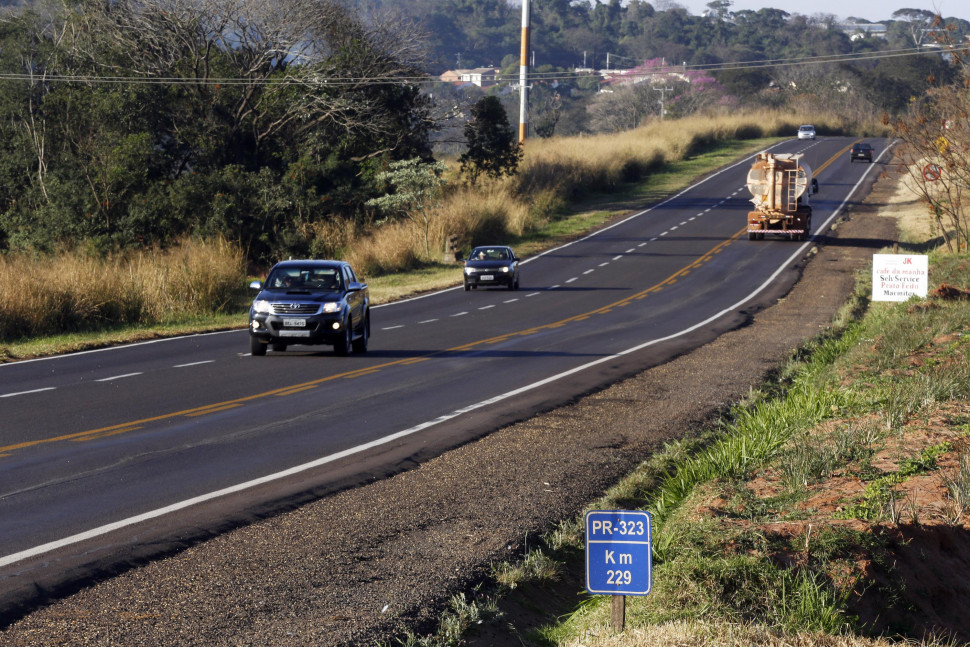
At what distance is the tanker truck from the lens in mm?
44812

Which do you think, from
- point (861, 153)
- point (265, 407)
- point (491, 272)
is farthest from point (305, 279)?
point (861, 153)

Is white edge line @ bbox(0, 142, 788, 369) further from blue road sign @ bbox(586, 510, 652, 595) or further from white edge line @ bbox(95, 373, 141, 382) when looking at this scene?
blue road sign @ bbox(586, 510, 652, 595)

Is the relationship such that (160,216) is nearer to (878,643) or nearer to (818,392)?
(818,392)

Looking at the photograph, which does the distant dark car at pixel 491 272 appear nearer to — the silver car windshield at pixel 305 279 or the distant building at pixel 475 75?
the silver car windshield at pixel 305 279

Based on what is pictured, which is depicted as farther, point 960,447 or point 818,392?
point 818,392

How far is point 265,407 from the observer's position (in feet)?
45.3

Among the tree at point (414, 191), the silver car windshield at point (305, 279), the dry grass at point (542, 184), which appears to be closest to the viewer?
the silver car windshield at point (305, 279)

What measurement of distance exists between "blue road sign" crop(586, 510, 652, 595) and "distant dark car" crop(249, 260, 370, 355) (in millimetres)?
13565

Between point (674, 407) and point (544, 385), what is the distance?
250 centimetres

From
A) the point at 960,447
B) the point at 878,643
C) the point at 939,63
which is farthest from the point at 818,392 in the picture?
the point at 939,63

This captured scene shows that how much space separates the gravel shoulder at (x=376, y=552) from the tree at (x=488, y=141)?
41566mm

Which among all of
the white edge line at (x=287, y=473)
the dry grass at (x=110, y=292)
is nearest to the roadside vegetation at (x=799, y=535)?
the white edge line at (x=287, y=473)

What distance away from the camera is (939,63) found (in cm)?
12456

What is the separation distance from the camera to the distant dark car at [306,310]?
18578mm
